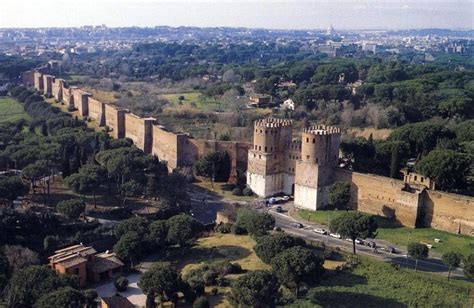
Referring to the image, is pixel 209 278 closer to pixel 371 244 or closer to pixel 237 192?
pixel 371 244

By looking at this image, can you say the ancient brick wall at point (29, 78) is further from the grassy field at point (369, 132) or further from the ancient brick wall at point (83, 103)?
the grassy field at point (369, 132)

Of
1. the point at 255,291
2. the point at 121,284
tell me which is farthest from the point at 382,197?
the point at 121,284

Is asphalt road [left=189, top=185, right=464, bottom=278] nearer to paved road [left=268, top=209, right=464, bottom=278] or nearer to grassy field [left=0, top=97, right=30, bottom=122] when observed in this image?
paved road [left=268, top=209, right=464, bottom=278]

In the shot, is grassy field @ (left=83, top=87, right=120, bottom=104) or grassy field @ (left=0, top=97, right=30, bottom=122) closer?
grassy field @ (left=0, top=97, right=30, bottom=122)

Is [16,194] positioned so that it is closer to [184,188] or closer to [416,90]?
[184,188]

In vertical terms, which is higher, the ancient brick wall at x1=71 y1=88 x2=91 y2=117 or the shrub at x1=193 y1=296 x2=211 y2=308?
the ancient brick wall at x1=71 y1=88 x2=91 y2=117

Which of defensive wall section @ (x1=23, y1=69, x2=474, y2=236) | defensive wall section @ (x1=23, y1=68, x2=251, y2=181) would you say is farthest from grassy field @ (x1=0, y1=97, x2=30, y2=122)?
defensive wall section @ (x1=23, y1=69, x2=474, y2=236)

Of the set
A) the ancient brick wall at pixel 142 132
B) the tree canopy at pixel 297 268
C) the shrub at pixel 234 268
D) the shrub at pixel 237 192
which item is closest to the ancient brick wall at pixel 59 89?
the ancient brick wall at pixel 142 132

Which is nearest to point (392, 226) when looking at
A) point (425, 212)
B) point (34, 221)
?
point (425, 212)
